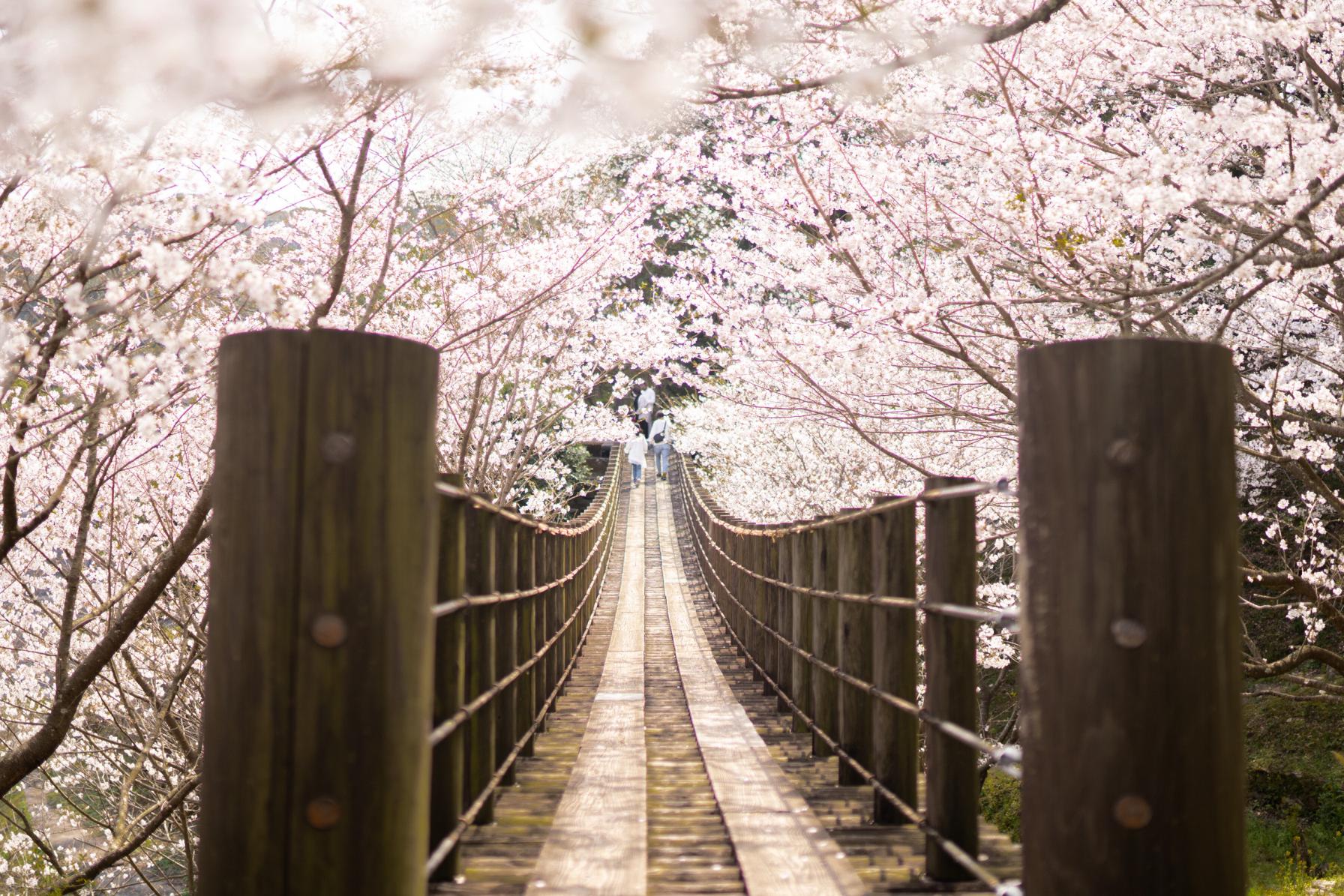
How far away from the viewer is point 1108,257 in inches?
256

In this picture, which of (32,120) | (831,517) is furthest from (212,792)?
(32,120)

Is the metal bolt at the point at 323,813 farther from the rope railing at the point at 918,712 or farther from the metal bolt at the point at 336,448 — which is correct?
the rope railing at the point at 918,712

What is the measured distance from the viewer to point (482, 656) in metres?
3.84

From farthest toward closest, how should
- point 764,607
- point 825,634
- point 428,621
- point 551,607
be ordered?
point 764,607
point 551,607
point 825,634
point 428,621

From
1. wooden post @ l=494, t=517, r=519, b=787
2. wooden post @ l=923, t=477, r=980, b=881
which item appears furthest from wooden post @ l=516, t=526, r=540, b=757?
wooden post @ l=923, t=477, r=980, b=881

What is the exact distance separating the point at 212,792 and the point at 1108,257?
5911 mm

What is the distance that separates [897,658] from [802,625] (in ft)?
7.93

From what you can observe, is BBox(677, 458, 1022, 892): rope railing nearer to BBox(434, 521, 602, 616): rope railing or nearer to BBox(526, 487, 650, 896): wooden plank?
BBox(526, 487, 650, 896): wooden plank

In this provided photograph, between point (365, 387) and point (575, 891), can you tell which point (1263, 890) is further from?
point (365, 387)

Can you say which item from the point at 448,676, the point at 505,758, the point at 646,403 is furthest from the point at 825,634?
the point at 646,403

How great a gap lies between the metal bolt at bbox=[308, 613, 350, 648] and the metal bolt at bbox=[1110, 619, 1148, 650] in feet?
4.75

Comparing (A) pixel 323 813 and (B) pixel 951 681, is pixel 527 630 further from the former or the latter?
(A) pixel 323 813

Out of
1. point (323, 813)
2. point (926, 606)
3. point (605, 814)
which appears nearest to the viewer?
point (323, 813)

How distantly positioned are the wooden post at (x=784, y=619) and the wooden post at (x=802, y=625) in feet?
0.78
